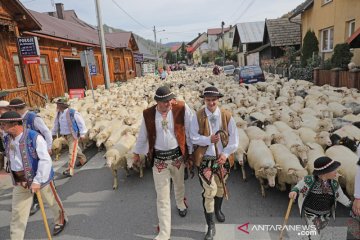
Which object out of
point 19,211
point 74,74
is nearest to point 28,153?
point 19,211

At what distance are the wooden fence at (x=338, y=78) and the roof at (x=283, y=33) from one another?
14.3 meters

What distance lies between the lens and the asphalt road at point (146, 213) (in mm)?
4098

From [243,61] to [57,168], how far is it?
3868 cm

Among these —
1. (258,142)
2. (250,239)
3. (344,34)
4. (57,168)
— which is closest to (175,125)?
(250,239)

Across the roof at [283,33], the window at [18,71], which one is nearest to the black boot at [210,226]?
the window at [18,71]

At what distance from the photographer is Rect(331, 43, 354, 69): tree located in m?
13.0

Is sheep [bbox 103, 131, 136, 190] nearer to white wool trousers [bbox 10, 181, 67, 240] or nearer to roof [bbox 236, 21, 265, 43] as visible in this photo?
white wool trousers [bbox 10, 181, 67, 240]

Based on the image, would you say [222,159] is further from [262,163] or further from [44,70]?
[44,70]

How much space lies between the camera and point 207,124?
374 centimetres

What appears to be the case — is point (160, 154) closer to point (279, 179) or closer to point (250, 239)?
point (250, 239)

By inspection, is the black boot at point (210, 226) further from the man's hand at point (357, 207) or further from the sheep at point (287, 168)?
the man's hand at point (357, 207)

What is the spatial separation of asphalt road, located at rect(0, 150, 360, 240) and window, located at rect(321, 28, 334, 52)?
15.4 m

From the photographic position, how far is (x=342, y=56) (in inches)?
520

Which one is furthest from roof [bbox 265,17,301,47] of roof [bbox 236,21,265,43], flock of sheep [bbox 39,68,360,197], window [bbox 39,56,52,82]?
window [bbox 39,56,52,82]
